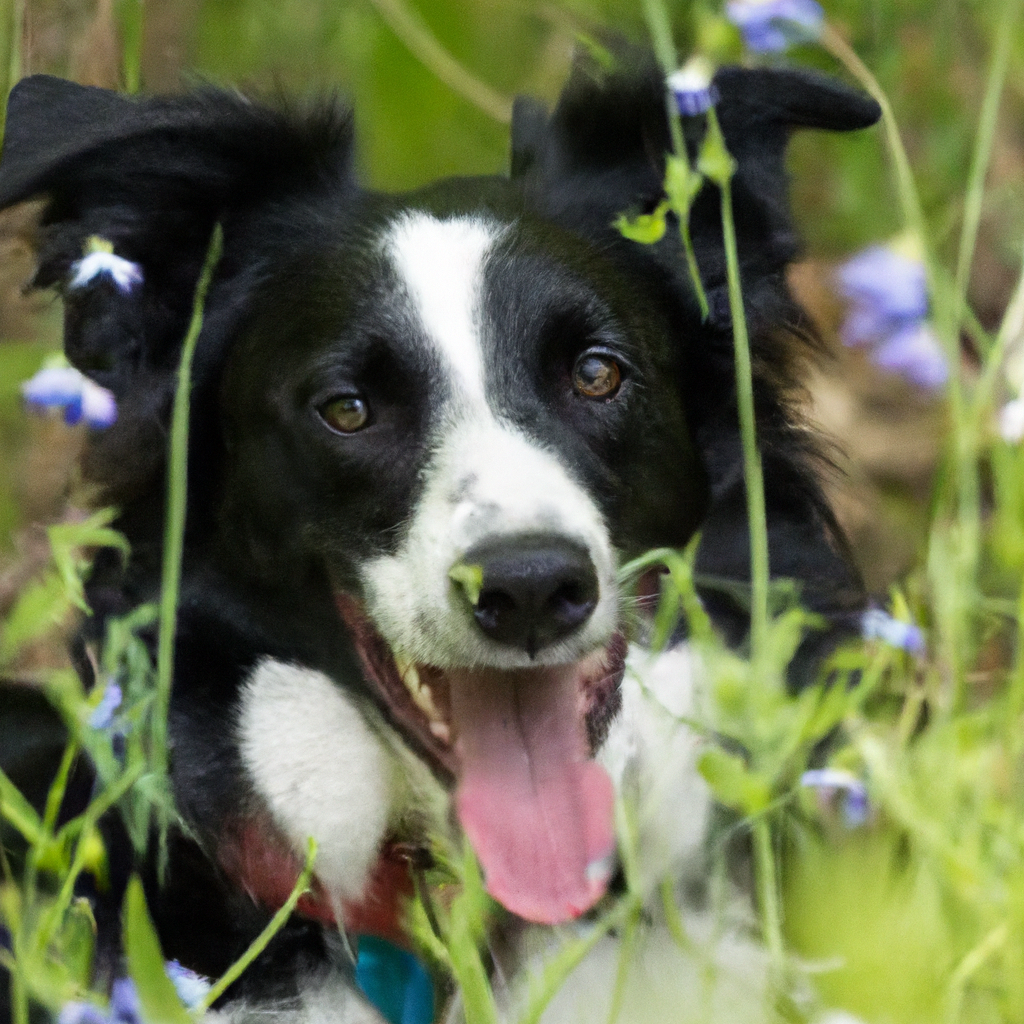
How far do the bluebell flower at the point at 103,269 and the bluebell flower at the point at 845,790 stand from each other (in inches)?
52.6

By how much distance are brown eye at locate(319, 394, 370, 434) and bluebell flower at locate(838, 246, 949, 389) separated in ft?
2.65

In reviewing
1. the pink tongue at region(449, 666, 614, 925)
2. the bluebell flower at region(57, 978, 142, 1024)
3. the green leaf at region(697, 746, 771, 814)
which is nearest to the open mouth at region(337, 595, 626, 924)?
the pink tongue at region(449, 666, 614, 925)

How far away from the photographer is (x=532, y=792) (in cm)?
215

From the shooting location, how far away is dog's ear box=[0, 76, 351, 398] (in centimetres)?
223

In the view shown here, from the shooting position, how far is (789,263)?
259cm

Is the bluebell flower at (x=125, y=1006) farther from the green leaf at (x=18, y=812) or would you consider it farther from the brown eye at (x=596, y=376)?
the brown eye at (x=596, y=376)

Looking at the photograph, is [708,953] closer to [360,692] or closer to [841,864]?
[841,864]

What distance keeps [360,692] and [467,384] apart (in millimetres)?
552

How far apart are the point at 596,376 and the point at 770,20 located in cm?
63

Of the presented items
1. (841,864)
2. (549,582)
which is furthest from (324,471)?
(841,864)

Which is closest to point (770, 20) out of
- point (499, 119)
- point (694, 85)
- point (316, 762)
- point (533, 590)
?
point (694, 85)

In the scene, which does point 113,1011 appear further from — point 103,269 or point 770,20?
point 770,20

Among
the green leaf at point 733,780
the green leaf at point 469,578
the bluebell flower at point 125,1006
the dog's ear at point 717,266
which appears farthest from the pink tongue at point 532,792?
the green leaf at point 733,780

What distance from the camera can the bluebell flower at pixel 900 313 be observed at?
196 centimetres
